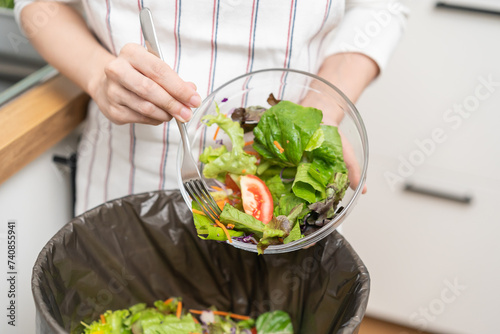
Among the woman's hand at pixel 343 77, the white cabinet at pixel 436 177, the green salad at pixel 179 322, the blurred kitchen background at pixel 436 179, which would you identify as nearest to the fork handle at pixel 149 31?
the woman's hand at pixel 343 77

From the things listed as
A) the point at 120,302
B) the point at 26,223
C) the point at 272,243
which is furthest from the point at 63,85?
the point at 272,243

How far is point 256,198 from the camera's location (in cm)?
62

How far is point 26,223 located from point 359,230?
37.1 inches

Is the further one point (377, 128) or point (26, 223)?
point (377, 128)

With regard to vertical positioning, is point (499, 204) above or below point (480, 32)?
below

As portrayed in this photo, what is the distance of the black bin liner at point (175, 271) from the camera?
0.60 metres

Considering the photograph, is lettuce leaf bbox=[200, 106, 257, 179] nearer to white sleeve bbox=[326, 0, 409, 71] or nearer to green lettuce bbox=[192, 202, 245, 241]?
green lettuce bbox=[192, 202, 245, 241]

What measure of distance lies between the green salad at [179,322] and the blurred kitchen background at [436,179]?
30 centimetres

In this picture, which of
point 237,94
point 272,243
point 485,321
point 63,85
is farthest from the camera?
point 485,321

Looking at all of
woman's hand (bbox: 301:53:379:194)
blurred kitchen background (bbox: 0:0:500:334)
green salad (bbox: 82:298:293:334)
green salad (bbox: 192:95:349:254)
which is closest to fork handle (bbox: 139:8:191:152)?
green salad (bbox: 192:95:349:254)

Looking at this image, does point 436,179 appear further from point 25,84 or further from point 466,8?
Answer: point 25,84

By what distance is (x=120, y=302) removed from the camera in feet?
2.30

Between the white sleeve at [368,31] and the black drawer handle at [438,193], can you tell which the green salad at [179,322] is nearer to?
the white sleeve at [368,31]

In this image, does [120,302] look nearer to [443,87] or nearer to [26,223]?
[26,223]
